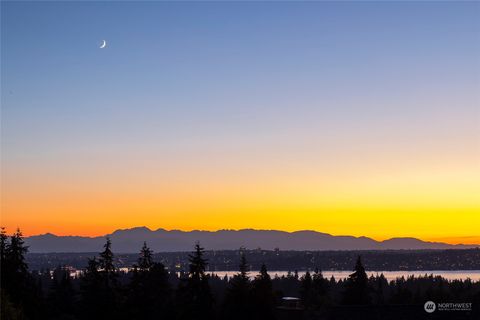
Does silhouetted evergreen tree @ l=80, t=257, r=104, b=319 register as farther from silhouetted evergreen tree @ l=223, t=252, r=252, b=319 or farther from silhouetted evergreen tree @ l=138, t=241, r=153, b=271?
silhouetted evergreen tree @ l=223, t=252, r=252, b=319

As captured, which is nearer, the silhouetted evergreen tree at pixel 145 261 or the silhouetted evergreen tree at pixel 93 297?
the silhouetted evergreen tree at pixel 93 297

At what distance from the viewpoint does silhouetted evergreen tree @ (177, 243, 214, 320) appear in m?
63.9

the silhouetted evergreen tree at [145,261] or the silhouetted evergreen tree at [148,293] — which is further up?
Result: the silhouetted evergreen tree at [145,261]

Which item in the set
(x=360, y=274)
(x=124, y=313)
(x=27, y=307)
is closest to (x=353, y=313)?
(x=124, y=313)

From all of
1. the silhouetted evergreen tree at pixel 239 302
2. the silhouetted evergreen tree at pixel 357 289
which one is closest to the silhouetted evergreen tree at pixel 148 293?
the silhouetted evergreen tree at pixel 239 302

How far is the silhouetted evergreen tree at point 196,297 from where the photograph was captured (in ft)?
210

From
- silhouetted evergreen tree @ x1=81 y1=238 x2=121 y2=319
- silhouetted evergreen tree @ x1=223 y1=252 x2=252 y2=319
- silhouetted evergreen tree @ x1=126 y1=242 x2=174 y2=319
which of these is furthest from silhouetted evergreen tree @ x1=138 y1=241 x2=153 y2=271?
silhouetted evergreen tree @ x1=223 y1=252 x2=252 y2=319

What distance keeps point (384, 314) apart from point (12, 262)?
35290 millimetres

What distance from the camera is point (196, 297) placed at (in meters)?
64.8
